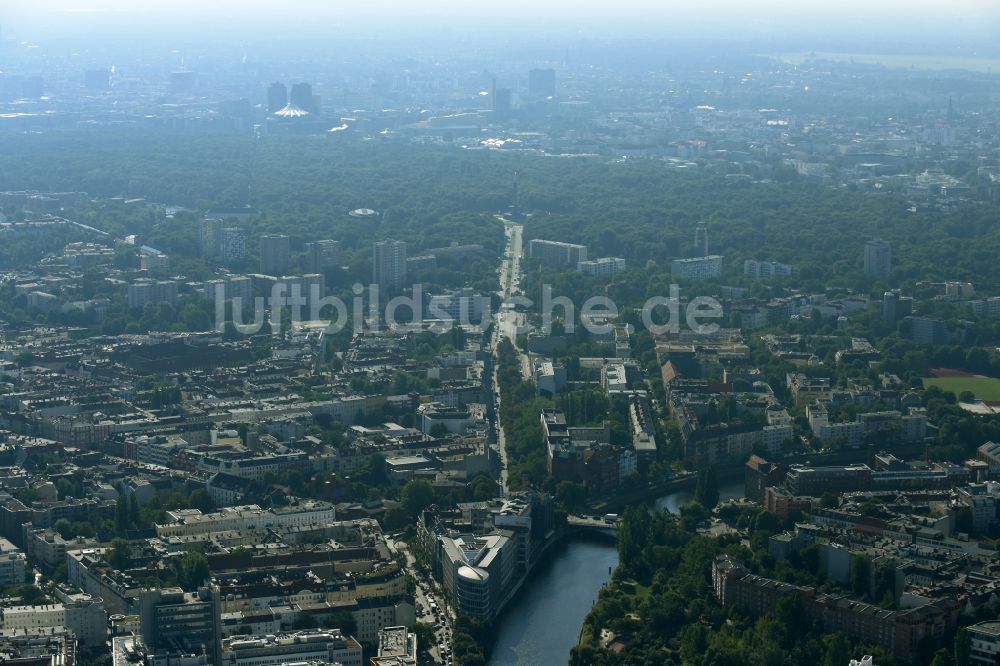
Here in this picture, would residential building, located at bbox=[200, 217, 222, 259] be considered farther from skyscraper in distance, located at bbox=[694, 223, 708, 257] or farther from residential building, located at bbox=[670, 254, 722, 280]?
skyscraper in distance, located at bbox=[694, 223, 708, 257]

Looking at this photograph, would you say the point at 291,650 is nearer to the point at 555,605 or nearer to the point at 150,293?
the point at 555,605

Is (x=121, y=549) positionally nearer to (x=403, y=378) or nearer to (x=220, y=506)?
(x=220, y=506)

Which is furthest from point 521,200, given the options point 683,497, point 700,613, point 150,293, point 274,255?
point 700,613

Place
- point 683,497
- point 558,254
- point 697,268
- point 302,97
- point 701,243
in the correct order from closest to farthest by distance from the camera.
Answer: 1. point 683,497
2. point 697,268
3. point 558,254
4. point 701,243
5. point 302,97

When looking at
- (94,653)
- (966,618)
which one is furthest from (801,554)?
(94,653)

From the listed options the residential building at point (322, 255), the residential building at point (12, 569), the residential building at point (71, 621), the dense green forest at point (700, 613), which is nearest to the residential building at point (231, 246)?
the residential building at point (322, 255)

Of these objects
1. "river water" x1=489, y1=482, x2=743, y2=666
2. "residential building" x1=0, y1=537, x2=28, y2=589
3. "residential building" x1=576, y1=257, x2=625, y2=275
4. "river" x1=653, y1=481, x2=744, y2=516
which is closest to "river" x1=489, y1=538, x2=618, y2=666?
"river water" x1=489, y1=482, x2=743, y2=666
